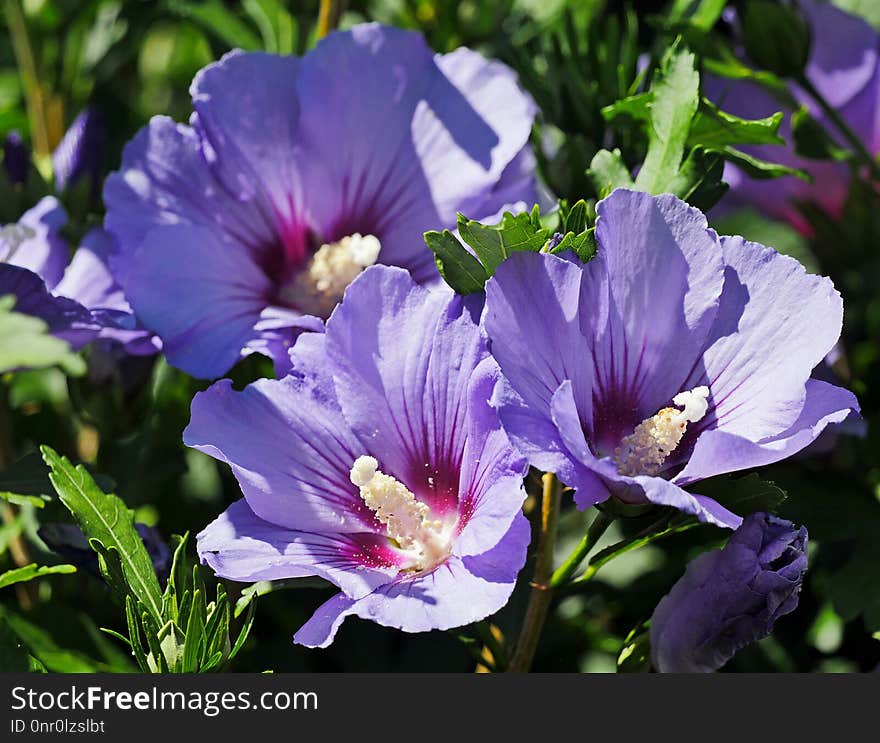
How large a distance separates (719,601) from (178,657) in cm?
45

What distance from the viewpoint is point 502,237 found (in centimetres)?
99

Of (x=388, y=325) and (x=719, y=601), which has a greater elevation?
(x=388, y=325)

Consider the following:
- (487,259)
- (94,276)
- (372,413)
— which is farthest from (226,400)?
(94,276)

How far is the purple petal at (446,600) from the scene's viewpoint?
0.90 meters

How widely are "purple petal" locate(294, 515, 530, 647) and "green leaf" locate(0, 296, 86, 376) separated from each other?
28cm

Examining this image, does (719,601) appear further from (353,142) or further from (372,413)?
(353,142)

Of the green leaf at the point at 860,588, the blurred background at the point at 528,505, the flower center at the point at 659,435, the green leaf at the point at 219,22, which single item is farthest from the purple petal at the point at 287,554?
the green leaf at the point at 219,22

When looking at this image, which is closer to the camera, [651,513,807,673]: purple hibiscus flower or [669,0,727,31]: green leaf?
[651,513,807,673]: purple hibiscus flower

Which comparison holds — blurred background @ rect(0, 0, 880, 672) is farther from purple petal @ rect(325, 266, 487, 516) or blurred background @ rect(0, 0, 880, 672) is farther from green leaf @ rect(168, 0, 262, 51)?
purple petal @ rect(325, 266, 487, 516)

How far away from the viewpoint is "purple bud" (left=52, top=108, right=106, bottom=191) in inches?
57.6

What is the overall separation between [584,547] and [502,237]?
0.28 metres

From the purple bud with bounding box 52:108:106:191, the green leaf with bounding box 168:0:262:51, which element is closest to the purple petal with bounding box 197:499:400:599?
the purple bud with bounding box 52:108:106:191

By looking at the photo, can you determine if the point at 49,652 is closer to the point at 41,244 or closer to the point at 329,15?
the point at 41,244

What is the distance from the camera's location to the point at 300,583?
1025 millimetres
